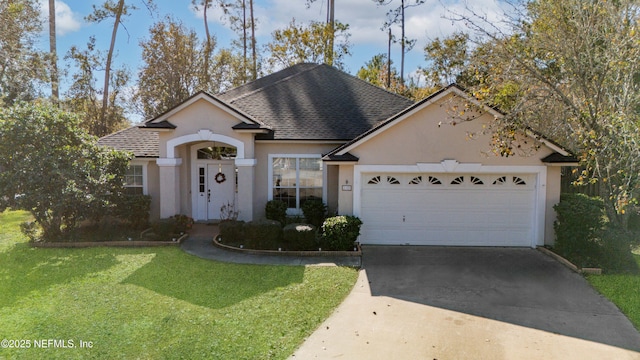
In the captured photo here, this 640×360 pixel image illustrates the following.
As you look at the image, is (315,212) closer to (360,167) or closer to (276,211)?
(276,211)

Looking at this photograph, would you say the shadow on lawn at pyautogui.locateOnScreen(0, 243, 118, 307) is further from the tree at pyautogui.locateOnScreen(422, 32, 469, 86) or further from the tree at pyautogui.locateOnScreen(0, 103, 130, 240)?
the tree at pyautogui.locateOnScreen(422, 32, 469, 86)

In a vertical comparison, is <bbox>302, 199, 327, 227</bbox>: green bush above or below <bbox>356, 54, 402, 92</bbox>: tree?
below

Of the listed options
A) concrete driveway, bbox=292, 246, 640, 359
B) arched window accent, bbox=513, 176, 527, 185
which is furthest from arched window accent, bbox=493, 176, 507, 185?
concrete driveway, bbox=292, 246, 640, 359

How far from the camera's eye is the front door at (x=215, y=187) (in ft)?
51.0

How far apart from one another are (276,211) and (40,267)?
679 cm

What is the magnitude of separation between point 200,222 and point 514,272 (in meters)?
11.3

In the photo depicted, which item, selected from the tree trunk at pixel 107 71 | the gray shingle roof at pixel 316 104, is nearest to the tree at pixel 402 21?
the gray shingle roof at pixel 316 104

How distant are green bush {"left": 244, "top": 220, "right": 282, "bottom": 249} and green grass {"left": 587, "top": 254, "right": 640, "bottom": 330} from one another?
8112mm

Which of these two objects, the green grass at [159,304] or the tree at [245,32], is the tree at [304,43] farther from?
the green grass at [159,304]

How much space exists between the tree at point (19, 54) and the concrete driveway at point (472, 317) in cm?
2387

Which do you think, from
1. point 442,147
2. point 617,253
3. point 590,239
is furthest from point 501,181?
point 617,253

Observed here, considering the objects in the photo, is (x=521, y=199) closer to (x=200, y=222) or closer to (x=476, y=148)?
(x=476, y=148)

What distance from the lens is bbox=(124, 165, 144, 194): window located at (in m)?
15.0

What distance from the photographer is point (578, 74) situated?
10352mm
